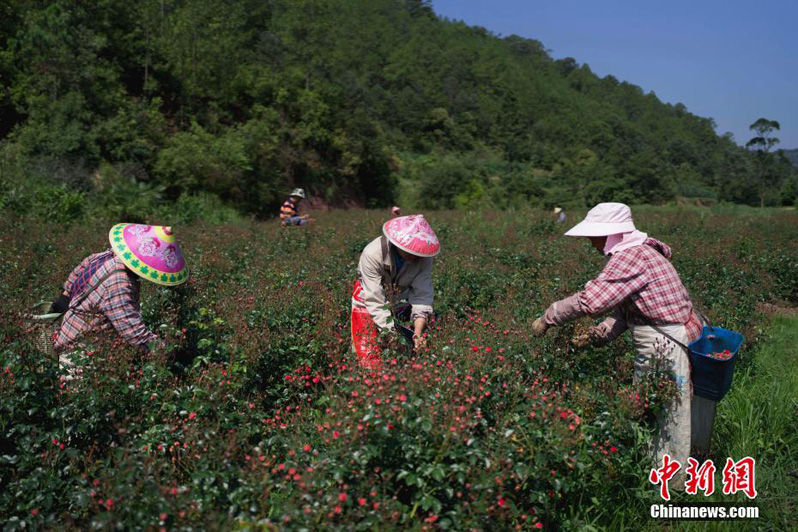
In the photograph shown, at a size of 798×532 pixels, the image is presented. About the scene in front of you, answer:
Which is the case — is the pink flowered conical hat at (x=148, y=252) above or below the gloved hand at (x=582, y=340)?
above

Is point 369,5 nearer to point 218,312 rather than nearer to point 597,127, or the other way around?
point 597,127

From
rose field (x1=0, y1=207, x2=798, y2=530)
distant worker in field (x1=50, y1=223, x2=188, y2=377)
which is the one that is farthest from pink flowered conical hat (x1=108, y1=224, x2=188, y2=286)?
rose field (x1=0, y1=207, x2=798, y2=530)

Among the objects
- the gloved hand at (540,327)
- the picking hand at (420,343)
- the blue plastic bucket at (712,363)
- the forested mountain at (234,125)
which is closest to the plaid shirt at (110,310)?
the picking hand at (420,343)

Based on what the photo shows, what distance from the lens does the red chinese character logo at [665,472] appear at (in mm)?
3523

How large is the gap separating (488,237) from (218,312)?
304 inches

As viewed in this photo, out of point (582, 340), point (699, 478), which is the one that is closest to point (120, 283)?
point (582, 340)

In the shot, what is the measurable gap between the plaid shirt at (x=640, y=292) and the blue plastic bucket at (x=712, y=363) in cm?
8

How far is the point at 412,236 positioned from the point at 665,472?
214 cm

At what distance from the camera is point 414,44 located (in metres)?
76.4

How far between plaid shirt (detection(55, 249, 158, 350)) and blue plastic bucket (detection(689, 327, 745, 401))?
10.8 feet

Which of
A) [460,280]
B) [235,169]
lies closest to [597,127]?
[235,169]

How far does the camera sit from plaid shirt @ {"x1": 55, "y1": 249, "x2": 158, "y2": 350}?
3.52 metres

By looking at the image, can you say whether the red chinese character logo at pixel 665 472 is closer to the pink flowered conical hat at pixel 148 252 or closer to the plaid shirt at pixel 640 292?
the plaid shirt at pixel 640 292

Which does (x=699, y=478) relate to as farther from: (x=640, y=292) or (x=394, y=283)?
(x=394, y=283)
